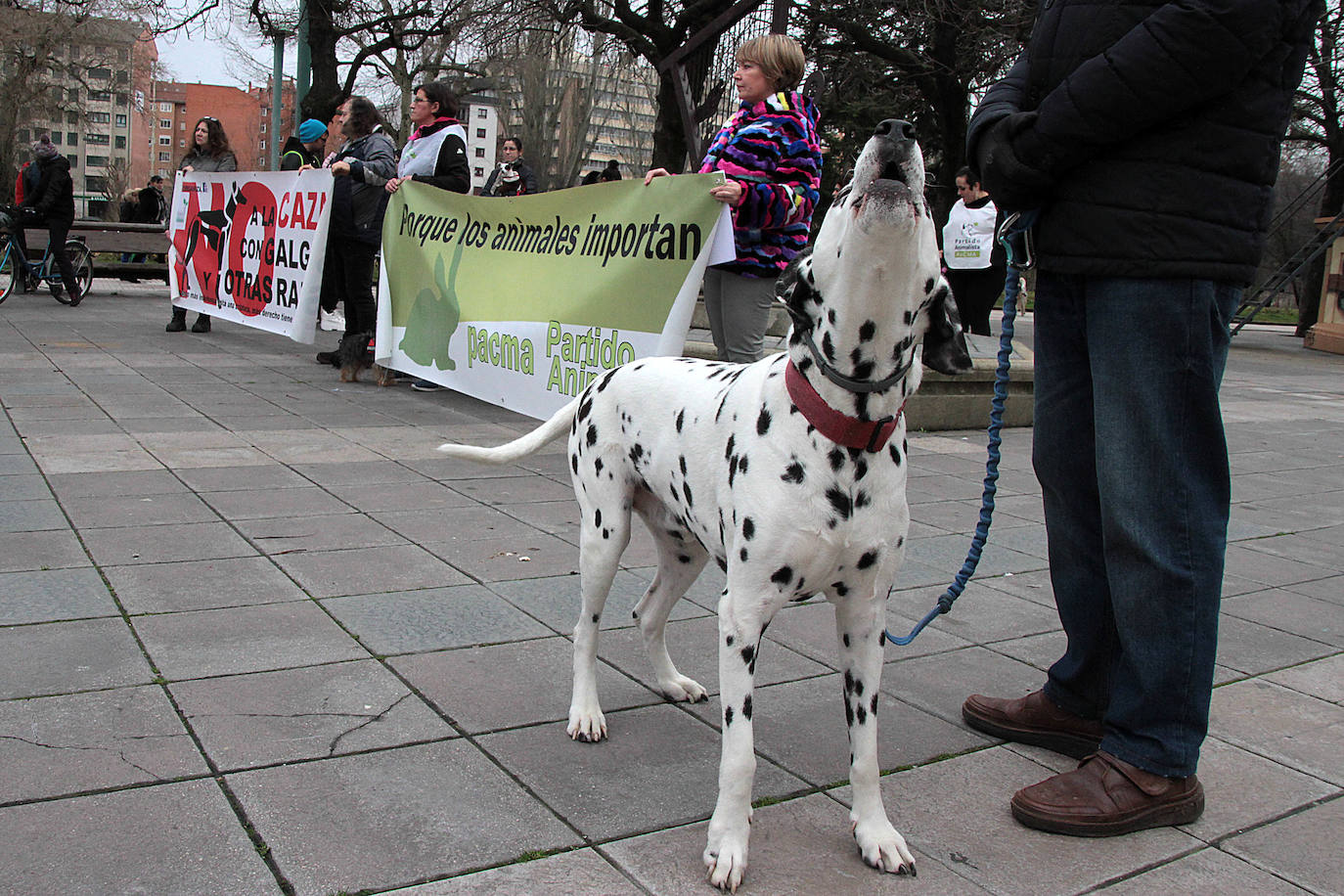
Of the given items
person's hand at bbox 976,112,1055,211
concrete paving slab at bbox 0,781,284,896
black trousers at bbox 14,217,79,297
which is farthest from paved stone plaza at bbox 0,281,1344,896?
black trousers at bbox 14,217,79,297

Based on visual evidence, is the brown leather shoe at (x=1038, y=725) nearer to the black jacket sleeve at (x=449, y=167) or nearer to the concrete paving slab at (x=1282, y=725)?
the concrete paving slab at (x=1282, y=725)

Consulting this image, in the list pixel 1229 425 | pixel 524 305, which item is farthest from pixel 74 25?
pixel 1229 425

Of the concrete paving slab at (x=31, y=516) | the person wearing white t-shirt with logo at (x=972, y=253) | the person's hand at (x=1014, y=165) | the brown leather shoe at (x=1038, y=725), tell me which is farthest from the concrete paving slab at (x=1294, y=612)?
the person wearing white t-shirt with logo at (x=972, y=253)

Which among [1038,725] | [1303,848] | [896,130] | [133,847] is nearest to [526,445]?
[133,847]

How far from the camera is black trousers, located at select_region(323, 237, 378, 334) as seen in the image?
32.0 ft

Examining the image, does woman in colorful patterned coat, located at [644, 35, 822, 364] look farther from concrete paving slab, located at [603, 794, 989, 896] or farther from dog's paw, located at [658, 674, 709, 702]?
concrete paving slab, located at [603, 794, 989, 896]

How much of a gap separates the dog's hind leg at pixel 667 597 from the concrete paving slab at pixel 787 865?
2.44 ft

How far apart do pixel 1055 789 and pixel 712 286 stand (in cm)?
375

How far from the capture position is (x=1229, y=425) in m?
10.3

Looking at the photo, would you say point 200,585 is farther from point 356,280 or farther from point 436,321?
point 356,280

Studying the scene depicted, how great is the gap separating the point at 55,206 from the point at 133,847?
48.4ft

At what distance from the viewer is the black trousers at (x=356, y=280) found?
977cm

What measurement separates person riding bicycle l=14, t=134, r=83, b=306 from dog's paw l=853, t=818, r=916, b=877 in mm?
15209

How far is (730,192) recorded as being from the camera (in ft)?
18.2
